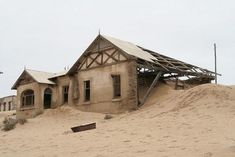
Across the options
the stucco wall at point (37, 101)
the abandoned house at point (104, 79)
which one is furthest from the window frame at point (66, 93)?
the stucco wall at point (37, 101)

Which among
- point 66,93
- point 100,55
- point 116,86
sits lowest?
point 66,93

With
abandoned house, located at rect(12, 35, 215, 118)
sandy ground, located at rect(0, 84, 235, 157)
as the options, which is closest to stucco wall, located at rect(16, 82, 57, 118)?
abandoned house, located at rect(12, 35, 215, 118)

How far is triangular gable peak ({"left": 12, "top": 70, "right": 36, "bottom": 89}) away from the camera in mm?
32312

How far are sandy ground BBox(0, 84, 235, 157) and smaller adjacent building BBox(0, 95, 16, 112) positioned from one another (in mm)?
31484

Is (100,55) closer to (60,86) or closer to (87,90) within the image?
(87,90)

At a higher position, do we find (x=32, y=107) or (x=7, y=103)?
(x=32, y=107)

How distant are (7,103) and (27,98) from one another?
2521 cm

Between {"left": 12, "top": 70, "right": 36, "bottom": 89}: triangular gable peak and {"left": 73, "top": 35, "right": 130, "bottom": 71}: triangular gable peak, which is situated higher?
{"left": 73, "top": 35, "right": 130, "bottom": 71}: triangular gable peak

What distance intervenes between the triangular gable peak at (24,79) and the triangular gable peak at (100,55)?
19.1 ft

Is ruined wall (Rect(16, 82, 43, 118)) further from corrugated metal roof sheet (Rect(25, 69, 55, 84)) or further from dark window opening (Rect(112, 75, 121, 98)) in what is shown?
dark window opening (Rect(112, 75, 121, 98))

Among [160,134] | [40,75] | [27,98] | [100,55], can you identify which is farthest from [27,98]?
[160,134]

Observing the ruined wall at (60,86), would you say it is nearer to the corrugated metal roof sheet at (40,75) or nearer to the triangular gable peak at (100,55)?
the corrugated metal roof sheet at (40,75)

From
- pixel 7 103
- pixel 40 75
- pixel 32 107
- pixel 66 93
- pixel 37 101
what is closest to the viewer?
pixel 66 93

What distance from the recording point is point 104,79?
2619 centimetres
